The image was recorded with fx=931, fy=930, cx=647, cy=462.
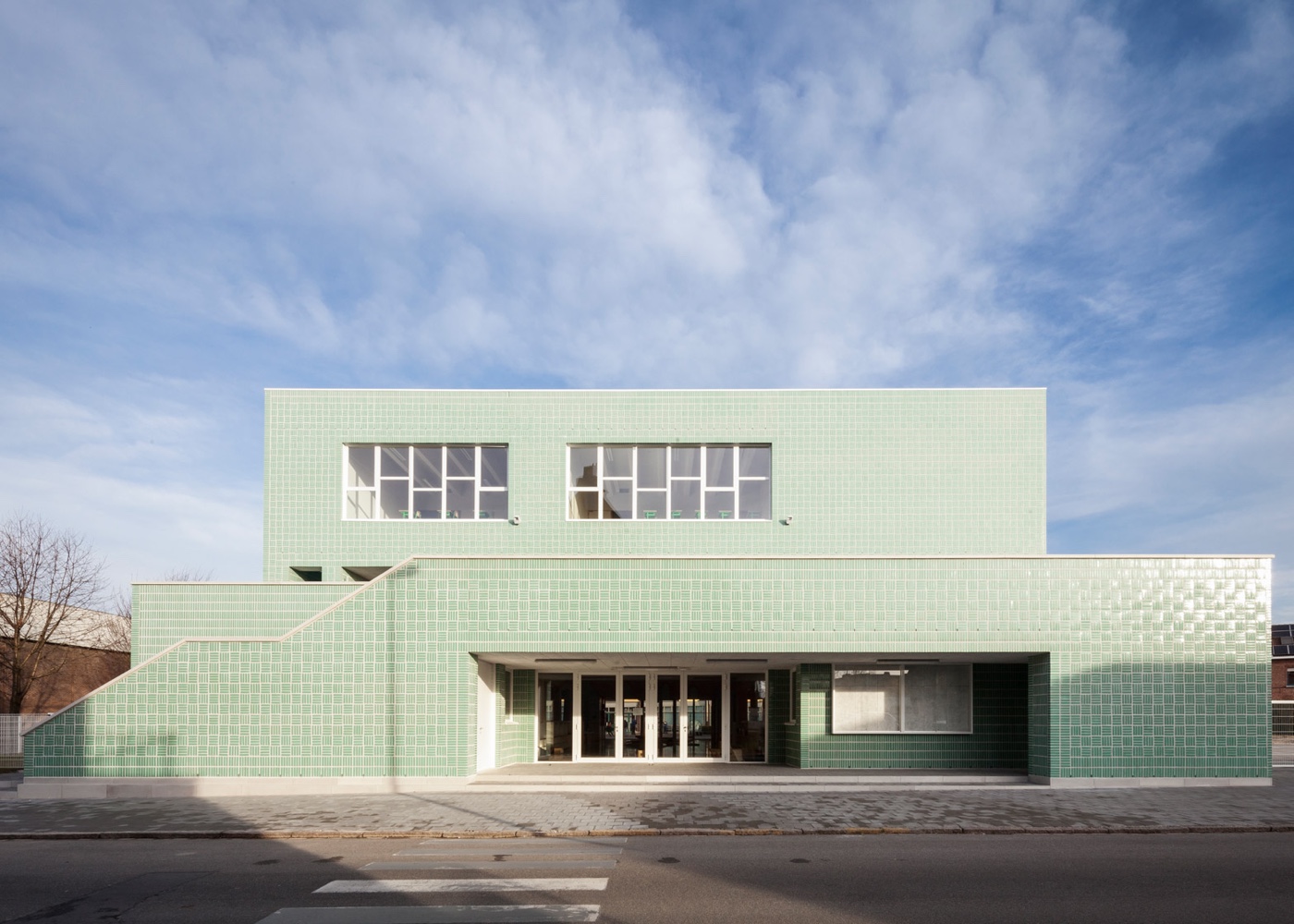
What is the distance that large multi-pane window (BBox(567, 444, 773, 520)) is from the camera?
2378cm

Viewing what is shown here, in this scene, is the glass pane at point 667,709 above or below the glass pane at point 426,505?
below

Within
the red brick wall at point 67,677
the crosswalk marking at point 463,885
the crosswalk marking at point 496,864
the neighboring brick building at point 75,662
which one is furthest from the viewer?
the neighboring brick building at point 75,662

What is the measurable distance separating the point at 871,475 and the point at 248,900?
1740 centimetres

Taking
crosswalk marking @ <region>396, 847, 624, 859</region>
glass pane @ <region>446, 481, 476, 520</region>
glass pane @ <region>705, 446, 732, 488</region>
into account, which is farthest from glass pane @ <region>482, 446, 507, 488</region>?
crosswalk marking @ <region>396, 847, 624, 859</region>

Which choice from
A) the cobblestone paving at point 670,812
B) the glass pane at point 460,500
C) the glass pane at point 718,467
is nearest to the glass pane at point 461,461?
the glass pane at point 460,500

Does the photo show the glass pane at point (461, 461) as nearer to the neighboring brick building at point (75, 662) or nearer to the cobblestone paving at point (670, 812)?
the cobblestone paving at point (670, 812)

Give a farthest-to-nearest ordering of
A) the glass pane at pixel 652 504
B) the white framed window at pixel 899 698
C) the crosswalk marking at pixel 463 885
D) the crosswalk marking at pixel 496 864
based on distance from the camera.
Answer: the glass pane at pixel 652 504 → the white framed window at pixel 899 698 → the crosswalk marking at pixel 496 864 → the crosswalk marking at pixel 463 885

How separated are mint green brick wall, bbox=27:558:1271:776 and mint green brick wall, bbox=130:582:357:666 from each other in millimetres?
2247

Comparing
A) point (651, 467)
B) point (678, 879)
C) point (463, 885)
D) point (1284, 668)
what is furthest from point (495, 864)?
point (1284, 668)

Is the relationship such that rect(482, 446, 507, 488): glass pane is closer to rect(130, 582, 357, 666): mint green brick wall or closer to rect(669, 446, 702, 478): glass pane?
rect(669, 446, 702, 478): glass pane

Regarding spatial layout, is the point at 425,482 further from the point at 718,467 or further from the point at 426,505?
the point at 718,467

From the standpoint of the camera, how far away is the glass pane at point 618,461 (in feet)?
78.8

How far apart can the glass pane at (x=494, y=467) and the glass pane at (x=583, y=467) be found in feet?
5.73

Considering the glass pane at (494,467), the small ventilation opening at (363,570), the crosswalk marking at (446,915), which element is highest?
the glass pane at (494,467)
